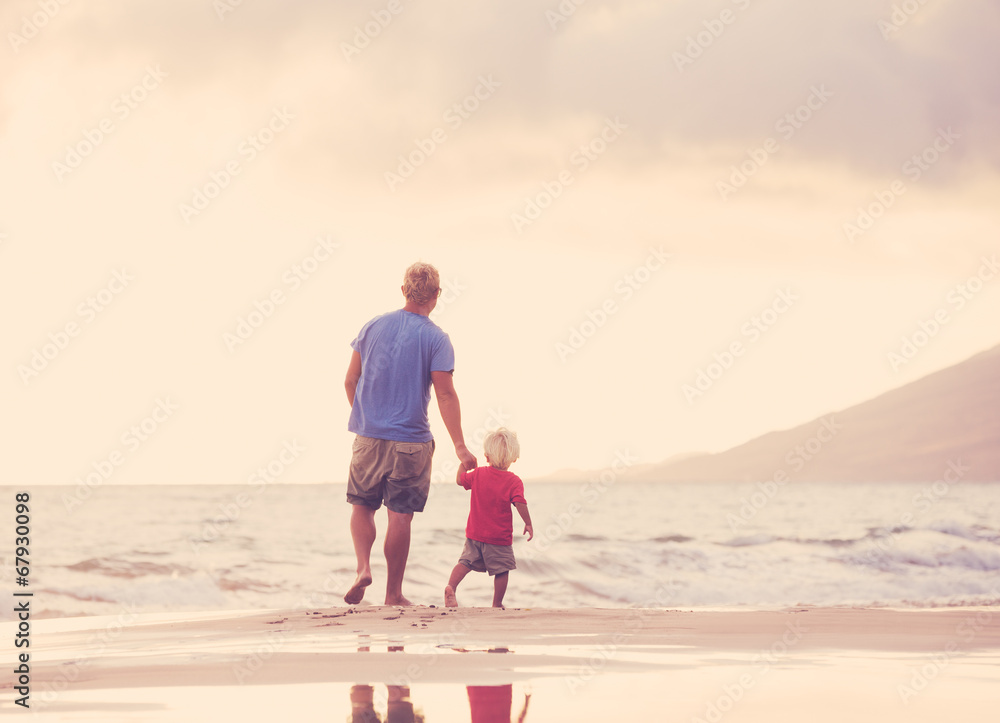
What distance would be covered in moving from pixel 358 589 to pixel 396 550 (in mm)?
287

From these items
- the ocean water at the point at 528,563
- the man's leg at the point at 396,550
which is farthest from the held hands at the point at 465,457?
the ocean water at the point at 528,563

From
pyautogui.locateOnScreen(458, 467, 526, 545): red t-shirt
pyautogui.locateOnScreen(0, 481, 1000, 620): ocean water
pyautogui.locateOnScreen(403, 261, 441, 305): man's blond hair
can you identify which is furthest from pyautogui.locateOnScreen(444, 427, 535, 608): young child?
pyautogui.locateOnScreen(0, 481, 1000, 620): ocean water

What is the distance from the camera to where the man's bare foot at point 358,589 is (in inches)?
200

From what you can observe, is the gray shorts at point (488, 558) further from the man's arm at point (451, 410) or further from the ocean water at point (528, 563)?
the ocean water at point (528, 563)

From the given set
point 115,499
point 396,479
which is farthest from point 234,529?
point 396,479

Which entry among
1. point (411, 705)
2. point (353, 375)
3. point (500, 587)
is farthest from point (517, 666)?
point (353, 375)

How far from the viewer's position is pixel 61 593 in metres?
9.91

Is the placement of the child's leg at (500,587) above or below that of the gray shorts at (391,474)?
below

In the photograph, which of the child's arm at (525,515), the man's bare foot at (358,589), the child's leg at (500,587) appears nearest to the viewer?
the man's bare foot at (358,589)

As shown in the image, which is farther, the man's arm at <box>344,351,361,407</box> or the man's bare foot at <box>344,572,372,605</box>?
the man's arm at <box>344,351,361,407</box>

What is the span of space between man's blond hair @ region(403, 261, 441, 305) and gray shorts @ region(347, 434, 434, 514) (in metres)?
0.82

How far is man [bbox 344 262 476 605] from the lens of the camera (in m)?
5.20

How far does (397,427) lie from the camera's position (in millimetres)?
5227

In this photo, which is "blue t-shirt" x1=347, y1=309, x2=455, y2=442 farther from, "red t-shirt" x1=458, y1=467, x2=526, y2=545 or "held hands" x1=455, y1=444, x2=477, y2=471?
"red t-shirt" x1=458, y1=467, x2=526, y2=545
